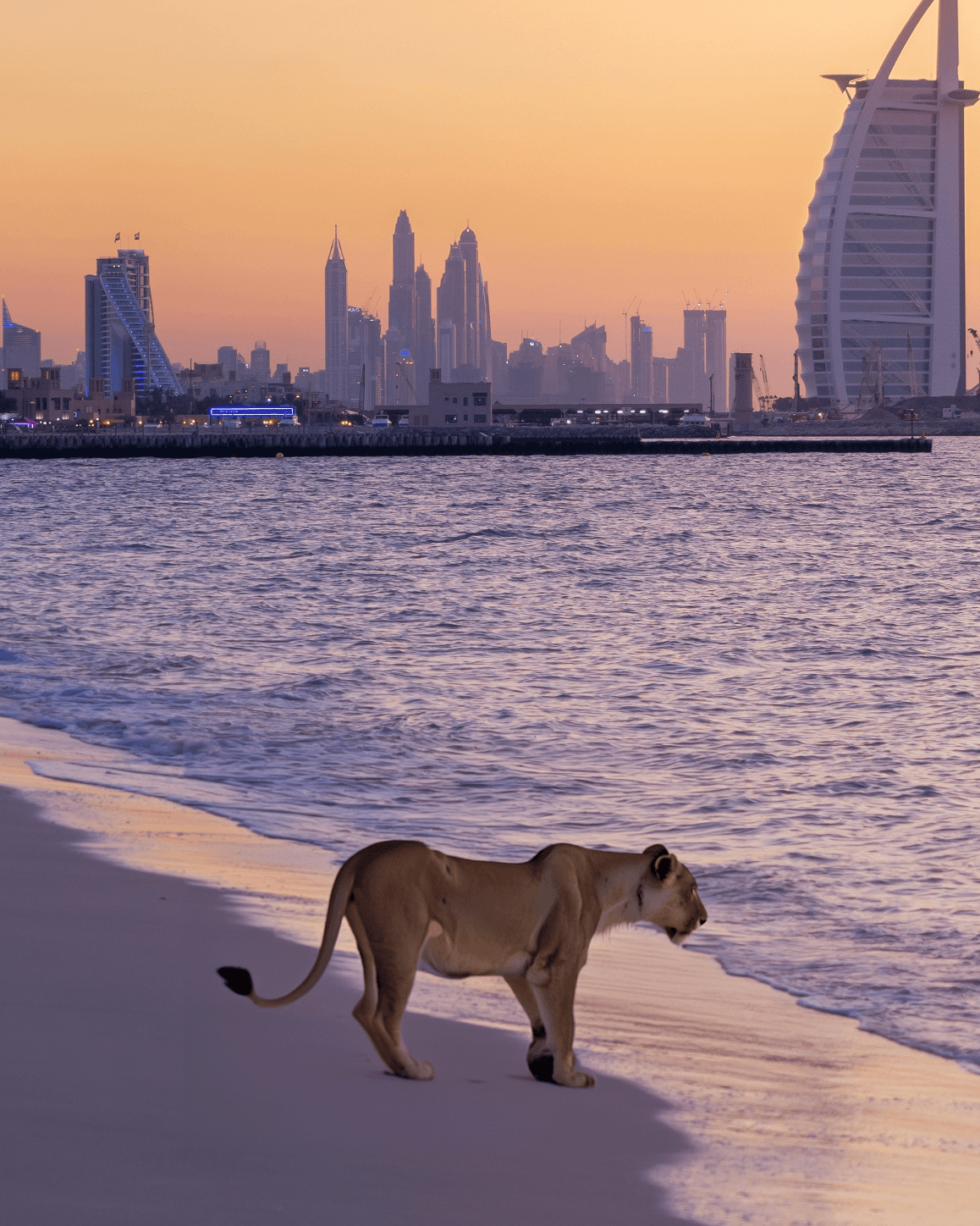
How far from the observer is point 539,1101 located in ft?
16.0

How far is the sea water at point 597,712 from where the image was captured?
8695 millimetres

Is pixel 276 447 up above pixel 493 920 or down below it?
above

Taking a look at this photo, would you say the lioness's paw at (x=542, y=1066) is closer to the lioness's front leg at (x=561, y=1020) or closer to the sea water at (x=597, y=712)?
the lioness's front leg at (x=561, y=1020)

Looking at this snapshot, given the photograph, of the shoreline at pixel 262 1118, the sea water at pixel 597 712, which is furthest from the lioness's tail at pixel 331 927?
the sea water at pixel 597 712

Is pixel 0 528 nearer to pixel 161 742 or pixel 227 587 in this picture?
pixel 227 587

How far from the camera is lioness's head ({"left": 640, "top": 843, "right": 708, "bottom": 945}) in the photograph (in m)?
5.03

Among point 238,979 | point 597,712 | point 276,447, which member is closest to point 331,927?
point 238,979

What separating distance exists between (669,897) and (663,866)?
150mm

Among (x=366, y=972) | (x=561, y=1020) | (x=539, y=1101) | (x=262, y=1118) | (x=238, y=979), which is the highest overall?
(x=238, y=979)

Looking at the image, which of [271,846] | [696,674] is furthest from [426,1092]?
[696,674]

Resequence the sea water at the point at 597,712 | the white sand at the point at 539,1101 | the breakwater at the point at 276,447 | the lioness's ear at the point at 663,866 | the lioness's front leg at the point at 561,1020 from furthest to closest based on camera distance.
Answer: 1. the breakwater at the point at 276,447
2. the sea water at the point at 597,712
3. the lioness's ear at the point at 663,866
4. the lioness's front leg at the point at 561,1020
5. the white sand at the point at 539,1101

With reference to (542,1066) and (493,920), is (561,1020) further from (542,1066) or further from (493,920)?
(493,920)

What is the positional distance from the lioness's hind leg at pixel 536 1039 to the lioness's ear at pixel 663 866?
0.57 metres

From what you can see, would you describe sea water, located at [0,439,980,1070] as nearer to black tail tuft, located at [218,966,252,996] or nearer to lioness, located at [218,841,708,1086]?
lioness, located at [218,841,708,1086]
